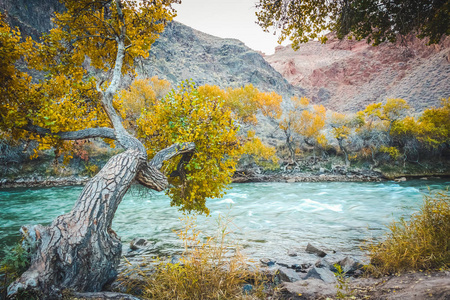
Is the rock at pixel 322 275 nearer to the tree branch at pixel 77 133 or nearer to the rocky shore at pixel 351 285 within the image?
the rocky shore at pixel 351 285

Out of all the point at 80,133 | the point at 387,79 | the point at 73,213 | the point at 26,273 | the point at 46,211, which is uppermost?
the point at 387,79

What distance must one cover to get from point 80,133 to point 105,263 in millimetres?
2791

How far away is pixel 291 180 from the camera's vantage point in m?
25.5

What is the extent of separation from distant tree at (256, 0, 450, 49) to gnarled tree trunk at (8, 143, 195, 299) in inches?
170

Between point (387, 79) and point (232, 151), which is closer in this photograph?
point (232, 151)

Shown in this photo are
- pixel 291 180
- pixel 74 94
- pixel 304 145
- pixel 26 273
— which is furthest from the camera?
pixel 304 145

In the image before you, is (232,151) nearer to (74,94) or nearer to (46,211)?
(74,94)

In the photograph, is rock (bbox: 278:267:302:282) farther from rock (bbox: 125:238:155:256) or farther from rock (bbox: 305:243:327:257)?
rock (bbox: 125:238:155:256)

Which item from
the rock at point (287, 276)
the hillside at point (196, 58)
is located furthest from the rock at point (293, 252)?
the hillside at point (196, 58)

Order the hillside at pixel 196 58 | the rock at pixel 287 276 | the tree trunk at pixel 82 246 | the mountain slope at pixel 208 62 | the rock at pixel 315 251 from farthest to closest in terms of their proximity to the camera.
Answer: the mountain slope at pixel 208 62 < the hillside at pixel 196 58 < the rock at pixel 315 251 < the rock at pixel 287 276 < the tree trunk at pixel 82 246

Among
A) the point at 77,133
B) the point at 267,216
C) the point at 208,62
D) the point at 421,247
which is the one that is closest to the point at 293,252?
the point at 421,247

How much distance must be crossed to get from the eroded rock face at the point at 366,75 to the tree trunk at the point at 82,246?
2015 inches

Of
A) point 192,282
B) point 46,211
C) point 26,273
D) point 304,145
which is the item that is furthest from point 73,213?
point 304,145

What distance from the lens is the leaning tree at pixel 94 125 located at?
2.81 m
